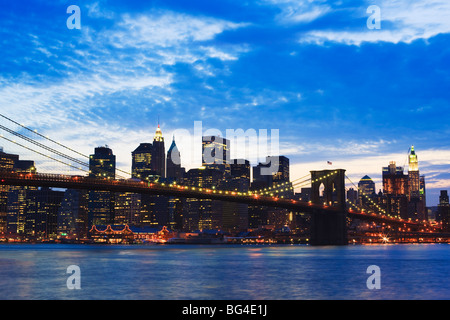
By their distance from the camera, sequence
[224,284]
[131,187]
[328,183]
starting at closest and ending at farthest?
1. [224,284]
2. [131,187]
3. [328,183]

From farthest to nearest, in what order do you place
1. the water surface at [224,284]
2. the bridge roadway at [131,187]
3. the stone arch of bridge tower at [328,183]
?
the stone arch of bridge tower at [328,183] → the bridge roadway at [131,187] → the water surface at [224,284]

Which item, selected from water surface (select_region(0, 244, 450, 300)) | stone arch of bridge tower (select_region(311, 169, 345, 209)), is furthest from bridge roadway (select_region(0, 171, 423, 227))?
water surface (select_region(0, 244, 450, 300))

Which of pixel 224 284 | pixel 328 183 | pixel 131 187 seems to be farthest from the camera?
pixel 328 183

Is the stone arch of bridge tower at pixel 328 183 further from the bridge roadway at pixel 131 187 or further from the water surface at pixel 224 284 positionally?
the water surface at pixel 224 284

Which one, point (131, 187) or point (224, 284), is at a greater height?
point (131, 187)

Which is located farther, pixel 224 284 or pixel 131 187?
pixel 131 187

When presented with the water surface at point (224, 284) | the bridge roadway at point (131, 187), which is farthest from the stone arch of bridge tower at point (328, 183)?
the water surface at point (224, 284)

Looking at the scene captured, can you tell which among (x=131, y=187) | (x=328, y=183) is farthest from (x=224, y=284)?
(x=328, y=183)

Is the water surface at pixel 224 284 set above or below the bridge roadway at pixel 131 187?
below

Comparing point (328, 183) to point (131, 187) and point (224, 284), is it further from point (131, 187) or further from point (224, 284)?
point (224, 284)

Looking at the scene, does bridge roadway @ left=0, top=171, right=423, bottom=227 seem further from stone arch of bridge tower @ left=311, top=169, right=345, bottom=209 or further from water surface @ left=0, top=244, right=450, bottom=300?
water surface @ left=0, top=244, right=450, bottom=300
